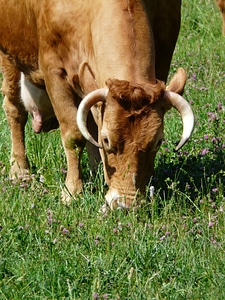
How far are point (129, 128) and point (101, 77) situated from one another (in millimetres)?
568

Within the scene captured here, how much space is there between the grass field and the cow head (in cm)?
20

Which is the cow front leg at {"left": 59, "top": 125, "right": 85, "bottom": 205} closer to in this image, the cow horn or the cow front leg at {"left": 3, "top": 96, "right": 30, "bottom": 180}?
the cow front leg at {"left": 3, "top": 96, "right": 30, "bottom": 180}

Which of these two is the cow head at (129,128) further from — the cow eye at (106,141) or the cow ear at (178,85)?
the cow ear at (178,85)

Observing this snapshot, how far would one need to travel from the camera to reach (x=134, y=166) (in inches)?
264

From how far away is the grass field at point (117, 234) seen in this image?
17.9 feet

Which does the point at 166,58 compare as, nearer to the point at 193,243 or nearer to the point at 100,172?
the point at 100,172

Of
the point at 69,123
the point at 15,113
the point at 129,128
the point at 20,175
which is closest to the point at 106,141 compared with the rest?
the point at 129,128

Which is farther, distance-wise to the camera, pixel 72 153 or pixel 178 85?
pixel 72 153

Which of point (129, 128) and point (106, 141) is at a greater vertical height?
point (129, 128)

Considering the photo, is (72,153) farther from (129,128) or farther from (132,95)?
(132,95)

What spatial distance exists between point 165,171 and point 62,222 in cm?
160

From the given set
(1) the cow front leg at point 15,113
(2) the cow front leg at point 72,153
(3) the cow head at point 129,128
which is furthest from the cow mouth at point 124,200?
(1) the cow front leg at point 15,113

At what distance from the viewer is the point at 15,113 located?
886 cm

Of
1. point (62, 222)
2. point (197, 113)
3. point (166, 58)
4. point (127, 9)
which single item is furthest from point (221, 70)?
point (62, 222)
